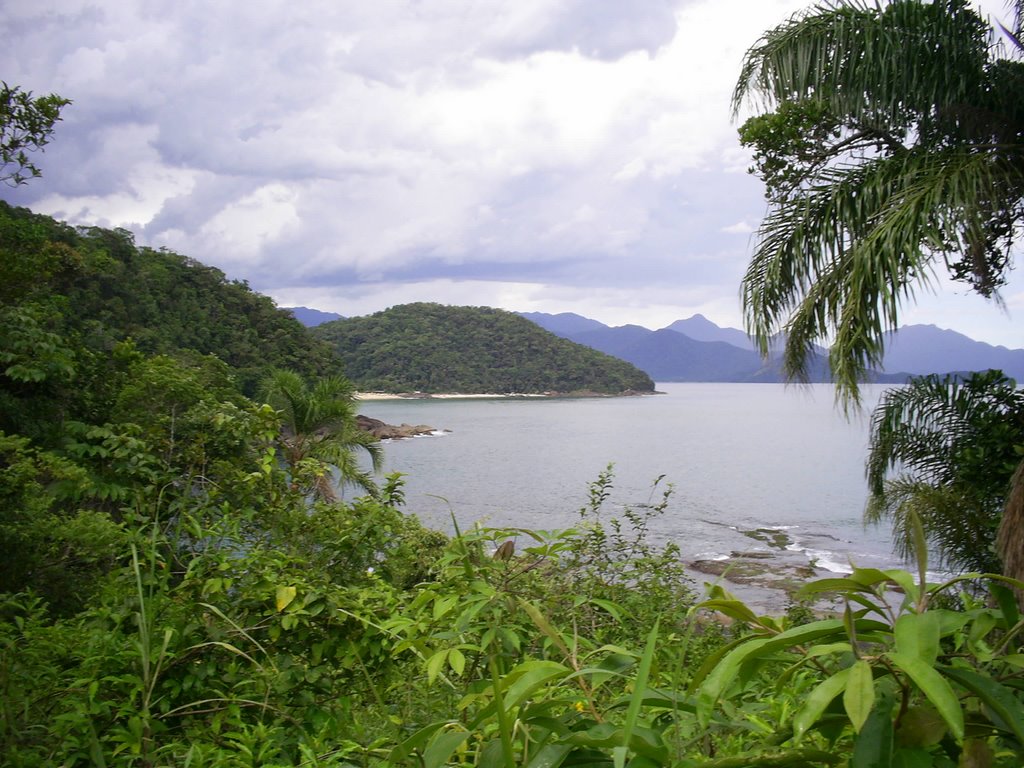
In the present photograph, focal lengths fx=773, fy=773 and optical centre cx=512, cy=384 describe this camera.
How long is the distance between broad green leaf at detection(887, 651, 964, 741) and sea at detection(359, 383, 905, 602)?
0.51 m

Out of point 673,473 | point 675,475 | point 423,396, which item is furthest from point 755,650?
point 423,396

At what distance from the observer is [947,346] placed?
146m

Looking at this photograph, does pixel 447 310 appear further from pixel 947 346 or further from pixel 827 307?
pixel 947 346

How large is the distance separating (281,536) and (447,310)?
8892 centimetres

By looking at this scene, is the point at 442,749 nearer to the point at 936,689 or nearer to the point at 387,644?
the point at 936,689

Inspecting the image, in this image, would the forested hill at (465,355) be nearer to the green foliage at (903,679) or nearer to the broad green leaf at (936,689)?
the green foliage at (903,679)

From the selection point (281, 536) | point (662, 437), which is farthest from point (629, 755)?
point (662, 437)

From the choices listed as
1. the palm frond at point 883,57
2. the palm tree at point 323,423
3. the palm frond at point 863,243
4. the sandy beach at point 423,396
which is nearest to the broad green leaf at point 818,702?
the palm frond at point 863,243

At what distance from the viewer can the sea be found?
58.4ft

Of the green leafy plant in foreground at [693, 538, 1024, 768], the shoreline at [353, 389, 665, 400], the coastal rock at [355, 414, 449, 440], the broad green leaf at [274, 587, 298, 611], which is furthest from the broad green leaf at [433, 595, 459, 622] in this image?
the shoreline at [353, 389, 665, 400]

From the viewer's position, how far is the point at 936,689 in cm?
42

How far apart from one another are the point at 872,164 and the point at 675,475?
90.8ft

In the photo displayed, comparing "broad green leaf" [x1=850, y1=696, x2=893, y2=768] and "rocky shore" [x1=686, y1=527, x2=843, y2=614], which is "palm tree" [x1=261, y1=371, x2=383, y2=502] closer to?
"rocky shore" [x1=686, y1=527, x2=843, y2=614]

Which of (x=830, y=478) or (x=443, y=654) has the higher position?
(x=443, y=654)
